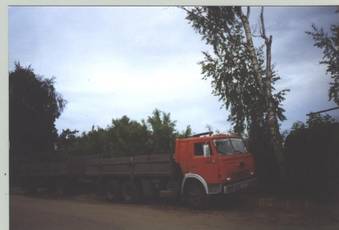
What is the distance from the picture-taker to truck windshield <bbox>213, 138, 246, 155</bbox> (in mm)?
6414

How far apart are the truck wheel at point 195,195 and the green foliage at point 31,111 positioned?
1626mm

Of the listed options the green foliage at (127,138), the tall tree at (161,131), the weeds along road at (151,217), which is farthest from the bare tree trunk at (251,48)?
the weeds along road at (151,217)

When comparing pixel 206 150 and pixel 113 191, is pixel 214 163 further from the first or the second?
pixel 113 191

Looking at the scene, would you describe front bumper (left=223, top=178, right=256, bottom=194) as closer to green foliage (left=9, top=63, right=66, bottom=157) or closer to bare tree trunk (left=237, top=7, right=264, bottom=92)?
bare tree trunk (left=237, top=7, right=264, bottom=92)

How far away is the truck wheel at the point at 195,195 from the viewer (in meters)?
6.40

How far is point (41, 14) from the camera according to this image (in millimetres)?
6145

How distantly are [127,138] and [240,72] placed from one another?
1538 millimetres

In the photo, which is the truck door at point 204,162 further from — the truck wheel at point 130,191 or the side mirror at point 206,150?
the truck wheel at point 130,191

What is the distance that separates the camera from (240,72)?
6652mm

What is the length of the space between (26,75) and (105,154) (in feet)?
4.11

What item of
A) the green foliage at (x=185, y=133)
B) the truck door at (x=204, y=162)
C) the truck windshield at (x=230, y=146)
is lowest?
the truck door at (x=204, y=162)

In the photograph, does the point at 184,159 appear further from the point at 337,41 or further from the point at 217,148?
the point at 337,41

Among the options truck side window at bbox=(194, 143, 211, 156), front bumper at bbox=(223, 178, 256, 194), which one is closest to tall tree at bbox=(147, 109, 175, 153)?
truck side window at bbox=(194, 143, 211, 156)

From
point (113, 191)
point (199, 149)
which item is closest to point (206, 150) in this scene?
point (199, 149)
